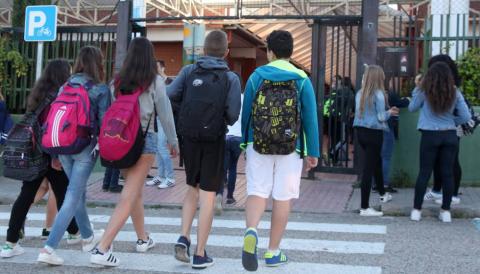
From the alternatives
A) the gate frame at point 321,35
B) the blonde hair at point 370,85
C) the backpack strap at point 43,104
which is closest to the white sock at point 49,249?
the backpack strap at point 43,104

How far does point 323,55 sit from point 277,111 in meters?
5.83

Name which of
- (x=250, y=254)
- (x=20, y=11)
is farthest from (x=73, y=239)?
(x=20, y=11)

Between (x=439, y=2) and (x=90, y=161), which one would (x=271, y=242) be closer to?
(x=90, y=161)

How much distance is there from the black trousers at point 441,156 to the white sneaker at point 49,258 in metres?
4.21

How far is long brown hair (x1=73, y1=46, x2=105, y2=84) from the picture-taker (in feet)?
17.6

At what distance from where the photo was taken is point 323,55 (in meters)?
10.4

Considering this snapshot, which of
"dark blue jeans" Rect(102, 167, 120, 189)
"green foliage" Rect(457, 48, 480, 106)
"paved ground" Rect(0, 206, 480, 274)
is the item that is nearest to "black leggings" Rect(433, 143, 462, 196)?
"paved ground" Rect(0, 206, 480, 274)

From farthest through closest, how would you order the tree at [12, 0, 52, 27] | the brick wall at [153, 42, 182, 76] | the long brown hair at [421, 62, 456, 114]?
the brick wall at [153, 42, 182, 76] → the tree at [12, 0, 52, 27] → the long brown hair at [421, 62, 456, 114]

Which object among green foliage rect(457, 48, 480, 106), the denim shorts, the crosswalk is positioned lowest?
the crosswalk

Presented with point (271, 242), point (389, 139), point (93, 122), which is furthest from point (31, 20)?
point (271, 242)

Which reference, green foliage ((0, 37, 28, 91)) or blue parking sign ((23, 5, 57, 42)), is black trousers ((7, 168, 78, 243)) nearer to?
blue parking sign ((23, 5, 57, 42))

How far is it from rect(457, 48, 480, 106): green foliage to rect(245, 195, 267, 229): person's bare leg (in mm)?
5740

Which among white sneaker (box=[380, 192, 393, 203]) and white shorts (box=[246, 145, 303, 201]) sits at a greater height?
white shorts (box=[246, 145, 303, 201])

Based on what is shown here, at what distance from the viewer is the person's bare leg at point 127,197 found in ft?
16.3
